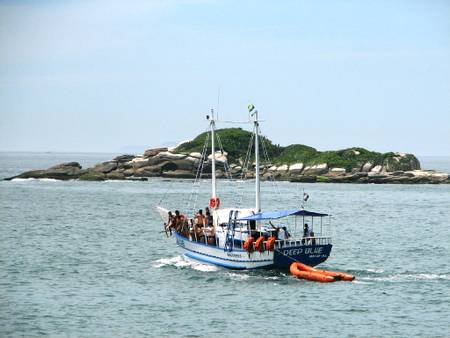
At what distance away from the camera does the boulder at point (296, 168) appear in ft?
506

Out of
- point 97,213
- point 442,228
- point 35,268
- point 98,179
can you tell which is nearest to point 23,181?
point 98,179

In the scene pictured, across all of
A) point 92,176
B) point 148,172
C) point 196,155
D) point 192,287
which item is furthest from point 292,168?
point 192,287

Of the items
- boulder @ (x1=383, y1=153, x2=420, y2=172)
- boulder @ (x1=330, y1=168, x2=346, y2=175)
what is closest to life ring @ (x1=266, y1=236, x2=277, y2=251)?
boulder @ (x1=383, y1=153, x2=420, y2=172)

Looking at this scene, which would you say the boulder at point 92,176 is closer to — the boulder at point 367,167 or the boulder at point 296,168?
the boulder at point 296,168

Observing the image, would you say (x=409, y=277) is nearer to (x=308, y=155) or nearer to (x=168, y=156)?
(x=168, y=156)

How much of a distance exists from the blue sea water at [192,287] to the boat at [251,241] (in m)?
0.77

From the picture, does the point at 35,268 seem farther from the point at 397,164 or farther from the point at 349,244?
the point at 397,164

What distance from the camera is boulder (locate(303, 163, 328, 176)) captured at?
154m

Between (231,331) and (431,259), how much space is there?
24.5 meters

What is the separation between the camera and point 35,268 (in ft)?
168

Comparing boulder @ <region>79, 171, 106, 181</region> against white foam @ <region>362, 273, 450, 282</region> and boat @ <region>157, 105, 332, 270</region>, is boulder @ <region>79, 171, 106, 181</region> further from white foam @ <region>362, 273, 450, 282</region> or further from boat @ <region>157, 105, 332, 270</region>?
white foam @ <region>362, 273, 450, 282</region>

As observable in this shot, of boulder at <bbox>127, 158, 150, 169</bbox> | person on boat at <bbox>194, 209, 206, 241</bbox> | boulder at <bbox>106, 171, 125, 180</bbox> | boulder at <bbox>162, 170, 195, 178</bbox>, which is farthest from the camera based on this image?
boulder at <bbox>127, 158, 150, 169</bbox>

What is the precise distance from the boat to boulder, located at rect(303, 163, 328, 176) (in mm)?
100825

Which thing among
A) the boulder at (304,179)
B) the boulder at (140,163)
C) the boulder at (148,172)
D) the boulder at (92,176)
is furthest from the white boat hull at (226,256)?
the boulder at (140,163)
